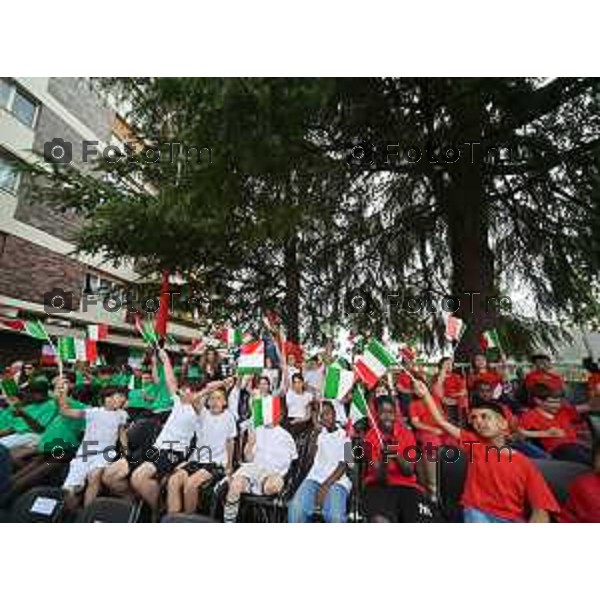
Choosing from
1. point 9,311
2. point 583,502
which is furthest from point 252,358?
point 9,311

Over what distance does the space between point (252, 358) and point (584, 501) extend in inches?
117

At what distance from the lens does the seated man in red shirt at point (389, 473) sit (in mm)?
3400

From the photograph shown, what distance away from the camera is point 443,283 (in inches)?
335

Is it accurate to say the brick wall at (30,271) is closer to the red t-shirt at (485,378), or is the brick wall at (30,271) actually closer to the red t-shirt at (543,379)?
the red t-shirt at (485,378)

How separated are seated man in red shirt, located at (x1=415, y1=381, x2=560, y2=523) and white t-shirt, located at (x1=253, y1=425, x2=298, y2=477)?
142 centimetres

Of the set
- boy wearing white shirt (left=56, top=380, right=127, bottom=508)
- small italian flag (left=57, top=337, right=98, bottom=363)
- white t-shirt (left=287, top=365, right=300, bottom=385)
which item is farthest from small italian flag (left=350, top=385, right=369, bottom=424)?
small italian flag (left=57, top=337, right=98, bottom=363)

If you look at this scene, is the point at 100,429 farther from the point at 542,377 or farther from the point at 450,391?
the point at 542,377

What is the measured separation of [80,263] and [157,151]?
7590 mm

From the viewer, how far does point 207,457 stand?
4223 millimetres

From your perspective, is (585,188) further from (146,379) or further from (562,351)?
(146,379)

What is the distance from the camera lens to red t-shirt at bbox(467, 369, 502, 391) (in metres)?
4.89

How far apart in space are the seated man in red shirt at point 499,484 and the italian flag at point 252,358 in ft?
7.25
